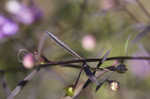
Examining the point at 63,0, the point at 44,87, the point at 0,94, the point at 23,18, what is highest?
the point at 63,0

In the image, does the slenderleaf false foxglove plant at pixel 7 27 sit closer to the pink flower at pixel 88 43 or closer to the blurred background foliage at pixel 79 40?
the blurred background foliage at pixel 79 40

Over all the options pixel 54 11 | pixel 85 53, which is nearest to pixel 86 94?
pixel 85 53

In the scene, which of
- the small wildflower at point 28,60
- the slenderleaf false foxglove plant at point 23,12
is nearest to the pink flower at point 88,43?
the slenderleaf false foxglove plant at point 23,12

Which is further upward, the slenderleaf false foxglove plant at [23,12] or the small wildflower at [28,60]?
the slenderleaf false foxglove plant at [23,12]

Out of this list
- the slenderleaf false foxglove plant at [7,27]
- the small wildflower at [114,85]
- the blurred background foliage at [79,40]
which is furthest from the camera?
the blurred background foliage at [79,40]

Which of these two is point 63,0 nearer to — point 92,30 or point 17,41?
point 92,30

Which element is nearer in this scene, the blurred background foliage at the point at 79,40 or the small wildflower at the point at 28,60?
the small wildflower at the point at 28,60

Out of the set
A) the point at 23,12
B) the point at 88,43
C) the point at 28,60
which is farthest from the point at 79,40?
the point at 28,60

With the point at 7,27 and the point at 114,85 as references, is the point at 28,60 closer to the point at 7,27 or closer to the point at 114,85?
the point at 114,85
